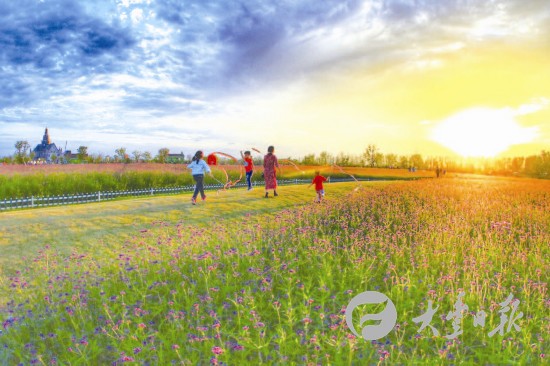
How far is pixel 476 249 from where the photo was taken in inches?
398

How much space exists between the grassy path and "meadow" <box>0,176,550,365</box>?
118mm

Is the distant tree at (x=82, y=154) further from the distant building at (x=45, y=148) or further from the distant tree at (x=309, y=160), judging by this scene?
the distant building at (x=45, y=148)

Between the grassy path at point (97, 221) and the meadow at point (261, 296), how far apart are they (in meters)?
0.12

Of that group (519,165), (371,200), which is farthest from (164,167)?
(519,165)

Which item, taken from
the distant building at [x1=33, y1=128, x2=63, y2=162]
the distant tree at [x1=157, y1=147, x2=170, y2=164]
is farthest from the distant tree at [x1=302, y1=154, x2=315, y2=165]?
the distant building at [x1=33, y1=128, x2=63, y2=162]

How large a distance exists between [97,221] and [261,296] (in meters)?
9.75

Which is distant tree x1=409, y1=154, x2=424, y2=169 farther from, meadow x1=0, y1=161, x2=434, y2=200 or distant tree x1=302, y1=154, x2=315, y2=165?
meadow x1=0, y1=161, x2=434, y2=200

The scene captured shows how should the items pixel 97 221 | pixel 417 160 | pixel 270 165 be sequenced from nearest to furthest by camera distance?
pixel 97 221 < pixel 270 165 < pixel 417 160

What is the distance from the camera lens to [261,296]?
22.5 ft

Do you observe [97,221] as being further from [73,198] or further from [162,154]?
[162,154]

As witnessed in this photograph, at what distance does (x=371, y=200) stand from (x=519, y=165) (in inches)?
4545

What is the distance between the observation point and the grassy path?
37.8ft

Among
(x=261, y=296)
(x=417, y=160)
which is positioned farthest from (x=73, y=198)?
(x=417, y=160)

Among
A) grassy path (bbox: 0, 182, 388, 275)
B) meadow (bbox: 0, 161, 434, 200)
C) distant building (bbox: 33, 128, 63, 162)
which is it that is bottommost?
grassy path (bbox: 0, 182, 388, 275)
